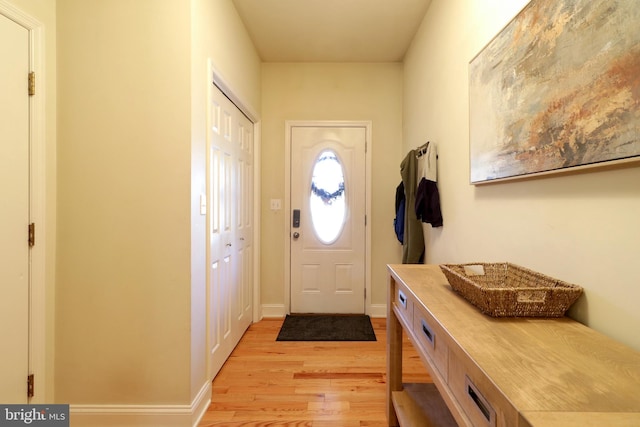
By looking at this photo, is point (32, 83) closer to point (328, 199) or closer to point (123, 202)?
point (123, 202)

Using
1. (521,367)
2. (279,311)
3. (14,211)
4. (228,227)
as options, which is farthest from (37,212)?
(279,311)

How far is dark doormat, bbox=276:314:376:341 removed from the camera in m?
2.52

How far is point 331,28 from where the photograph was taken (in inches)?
95.6

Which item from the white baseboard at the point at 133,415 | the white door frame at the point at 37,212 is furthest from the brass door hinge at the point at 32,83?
the white baseboard at the point at 133,415

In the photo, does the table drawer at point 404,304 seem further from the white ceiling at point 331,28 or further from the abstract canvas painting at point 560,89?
the white ceiling at point 331,28

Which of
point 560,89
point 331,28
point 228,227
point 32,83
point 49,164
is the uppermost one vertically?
point 331,28

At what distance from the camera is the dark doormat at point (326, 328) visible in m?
2.52

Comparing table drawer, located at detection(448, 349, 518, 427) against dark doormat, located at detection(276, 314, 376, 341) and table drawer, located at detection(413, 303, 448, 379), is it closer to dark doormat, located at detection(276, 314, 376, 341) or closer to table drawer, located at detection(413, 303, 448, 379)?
table drawer, located at detection(413, 303, 448, 379)

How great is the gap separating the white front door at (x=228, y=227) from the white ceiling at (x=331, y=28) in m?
0.76

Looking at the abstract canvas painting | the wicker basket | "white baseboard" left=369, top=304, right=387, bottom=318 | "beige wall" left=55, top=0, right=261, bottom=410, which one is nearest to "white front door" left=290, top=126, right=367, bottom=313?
"white baseboard" left=369, top=304, right=387, bottom=318

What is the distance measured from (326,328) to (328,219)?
43.6 inches

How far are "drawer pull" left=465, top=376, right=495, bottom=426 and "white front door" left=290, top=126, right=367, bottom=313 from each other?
2.36 metres

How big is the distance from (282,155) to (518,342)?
2.67 m

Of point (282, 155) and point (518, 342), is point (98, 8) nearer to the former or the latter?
point (282, 155)
